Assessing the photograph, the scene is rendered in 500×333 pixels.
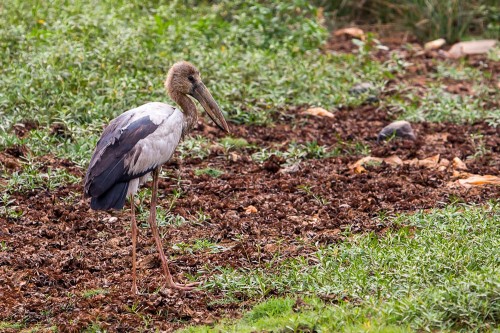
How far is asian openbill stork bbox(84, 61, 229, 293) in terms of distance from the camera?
20.4 feet

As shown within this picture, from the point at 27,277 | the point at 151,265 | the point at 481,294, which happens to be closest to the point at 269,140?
the point at 151,265

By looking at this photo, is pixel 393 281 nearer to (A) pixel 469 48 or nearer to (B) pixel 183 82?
(B) pixel 183 82

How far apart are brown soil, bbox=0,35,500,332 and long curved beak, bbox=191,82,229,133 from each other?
0.80m

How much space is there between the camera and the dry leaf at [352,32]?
13.8 meters

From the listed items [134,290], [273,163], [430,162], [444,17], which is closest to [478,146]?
[430,162]

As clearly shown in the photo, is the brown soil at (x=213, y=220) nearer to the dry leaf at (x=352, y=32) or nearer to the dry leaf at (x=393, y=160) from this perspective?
the dry leaf at (x=393, y=160)

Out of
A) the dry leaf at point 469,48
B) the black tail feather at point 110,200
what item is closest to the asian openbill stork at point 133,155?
the black tail feather at point 110,200

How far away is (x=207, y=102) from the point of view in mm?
7285

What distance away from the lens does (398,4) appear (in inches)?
559

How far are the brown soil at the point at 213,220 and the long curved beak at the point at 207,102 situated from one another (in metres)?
0.80

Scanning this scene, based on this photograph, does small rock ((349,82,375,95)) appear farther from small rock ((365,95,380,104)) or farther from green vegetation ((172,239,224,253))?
green vegetation ((172,239,224,253))

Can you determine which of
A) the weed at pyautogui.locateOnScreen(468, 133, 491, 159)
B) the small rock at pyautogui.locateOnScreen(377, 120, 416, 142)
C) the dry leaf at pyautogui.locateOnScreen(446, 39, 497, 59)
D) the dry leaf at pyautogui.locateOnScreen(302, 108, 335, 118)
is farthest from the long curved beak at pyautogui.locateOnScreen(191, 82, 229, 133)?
the dry leaf at pyautogui.locateOnScreen(446, 39, 497, 59)

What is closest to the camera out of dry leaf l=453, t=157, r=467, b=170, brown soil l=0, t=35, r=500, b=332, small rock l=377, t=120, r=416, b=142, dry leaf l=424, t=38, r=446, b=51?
brown soil l=0, t=35, r=500, b=332

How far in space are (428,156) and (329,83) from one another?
226 centimetres
